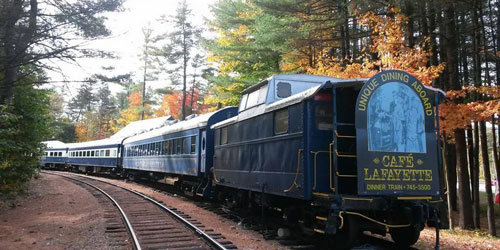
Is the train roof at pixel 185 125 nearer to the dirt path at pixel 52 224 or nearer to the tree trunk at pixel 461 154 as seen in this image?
the dirt path at pixel 52 224

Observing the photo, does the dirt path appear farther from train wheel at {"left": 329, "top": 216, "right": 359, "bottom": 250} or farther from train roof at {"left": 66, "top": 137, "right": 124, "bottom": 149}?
train roof at {"left": 66, "top": 137, "right": 124, "bottom": 149}

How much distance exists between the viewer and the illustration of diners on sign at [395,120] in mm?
6051

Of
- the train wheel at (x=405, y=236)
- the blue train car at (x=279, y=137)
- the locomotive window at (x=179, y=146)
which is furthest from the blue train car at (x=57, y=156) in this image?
the train wheel at (x=405, y=236)

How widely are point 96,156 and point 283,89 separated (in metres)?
28.9

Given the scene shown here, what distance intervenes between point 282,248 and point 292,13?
1054 centimetres

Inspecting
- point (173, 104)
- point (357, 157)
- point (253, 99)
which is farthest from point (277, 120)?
point (173, 104)

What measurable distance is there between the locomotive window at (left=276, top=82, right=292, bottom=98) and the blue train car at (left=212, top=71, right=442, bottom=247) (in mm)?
1200

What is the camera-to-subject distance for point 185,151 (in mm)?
14906

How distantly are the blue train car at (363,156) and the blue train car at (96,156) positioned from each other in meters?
24.0

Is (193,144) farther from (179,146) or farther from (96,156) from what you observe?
(96,156)

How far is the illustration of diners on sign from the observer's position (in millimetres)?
6051

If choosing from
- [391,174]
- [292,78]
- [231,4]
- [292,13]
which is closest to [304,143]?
[391,174]

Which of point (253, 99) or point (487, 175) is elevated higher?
point (253, 99)

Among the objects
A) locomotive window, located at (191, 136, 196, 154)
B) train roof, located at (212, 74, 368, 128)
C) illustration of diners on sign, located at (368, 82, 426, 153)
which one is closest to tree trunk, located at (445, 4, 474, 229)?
train roof, located at (212, 74, 368, 128)
